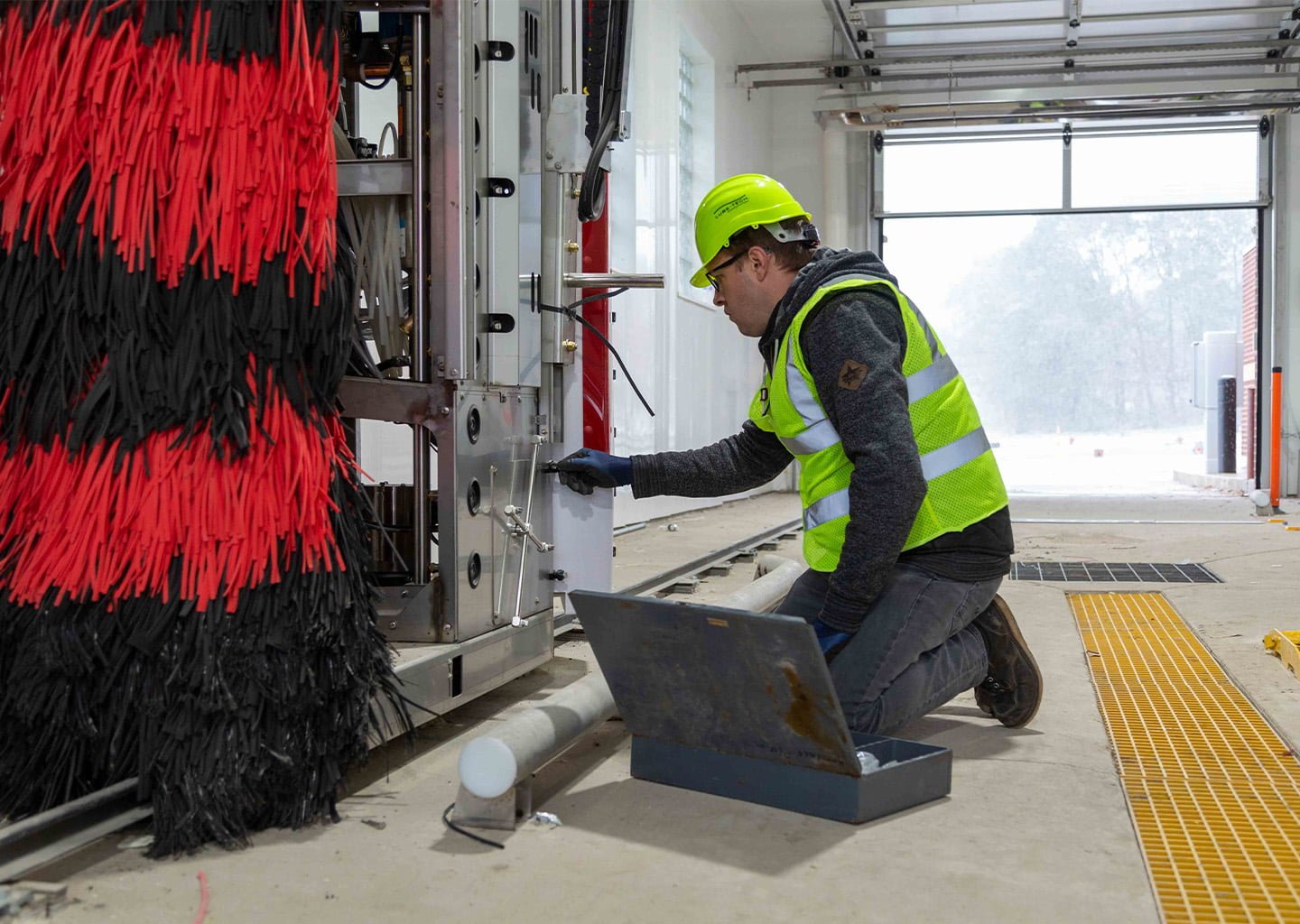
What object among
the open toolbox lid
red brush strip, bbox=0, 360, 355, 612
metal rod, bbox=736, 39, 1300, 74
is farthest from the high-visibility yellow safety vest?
metal rod, bbox=736, 39, 1300, 74

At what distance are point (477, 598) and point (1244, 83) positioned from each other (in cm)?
1029

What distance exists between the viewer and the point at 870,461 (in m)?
2.13

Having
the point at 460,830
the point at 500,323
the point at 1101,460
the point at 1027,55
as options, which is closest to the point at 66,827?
the point at 460,830

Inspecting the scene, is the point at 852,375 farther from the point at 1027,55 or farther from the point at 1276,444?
the point at 1027,55

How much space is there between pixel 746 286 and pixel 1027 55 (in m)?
8.98

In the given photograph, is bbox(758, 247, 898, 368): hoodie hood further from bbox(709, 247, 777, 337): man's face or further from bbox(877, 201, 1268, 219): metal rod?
bbox(877, 201, 1268, 219): metal rod

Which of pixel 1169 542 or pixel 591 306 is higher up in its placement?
pixel 591 306

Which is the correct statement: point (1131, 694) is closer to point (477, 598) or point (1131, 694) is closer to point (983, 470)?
point (983, 470)

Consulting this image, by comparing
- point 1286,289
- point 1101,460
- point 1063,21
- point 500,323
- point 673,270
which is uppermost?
point 1063,21

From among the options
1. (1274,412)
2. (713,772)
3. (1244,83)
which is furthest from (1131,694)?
(1244,83)

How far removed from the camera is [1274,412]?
27.9 feet

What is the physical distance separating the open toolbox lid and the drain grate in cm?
317

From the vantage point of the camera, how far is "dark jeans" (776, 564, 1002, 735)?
2314 mm

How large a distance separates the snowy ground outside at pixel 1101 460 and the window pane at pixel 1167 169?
9.09ft
